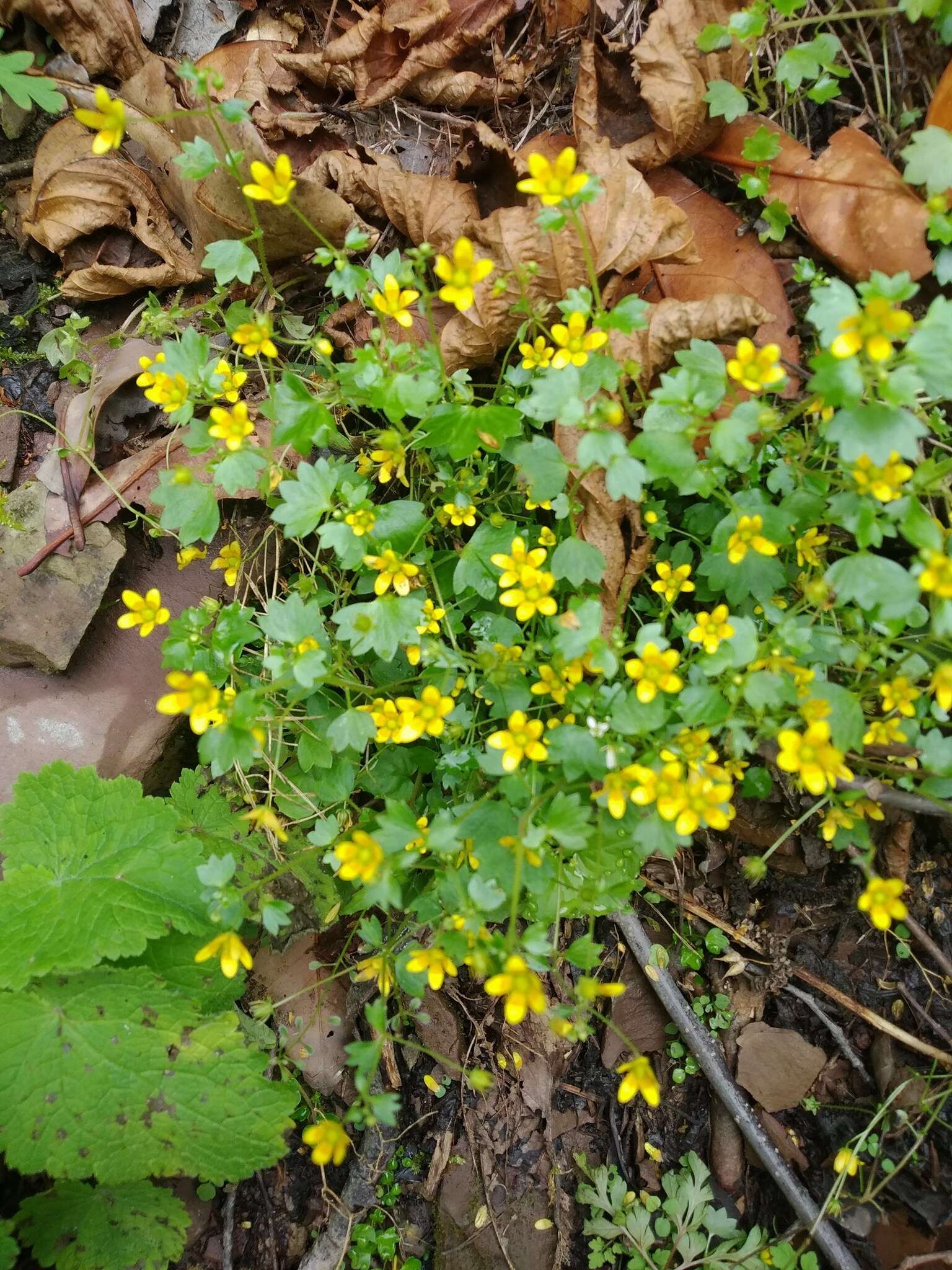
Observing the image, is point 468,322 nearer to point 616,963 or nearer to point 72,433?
point 72,433

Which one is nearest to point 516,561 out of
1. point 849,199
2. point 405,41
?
point 849,199

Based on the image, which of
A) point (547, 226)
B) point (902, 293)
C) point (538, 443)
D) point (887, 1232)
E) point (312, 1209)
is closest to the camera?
point (902, 293)

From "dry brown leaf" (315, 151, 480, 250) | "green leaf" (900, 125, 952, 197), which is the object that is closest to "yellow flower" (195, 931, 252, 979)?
"dry brown leaf" (315, 151, 480, 250)

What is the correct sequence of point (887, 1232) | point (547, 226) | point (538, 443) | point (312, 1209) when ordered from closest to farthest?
point (547, 226)
point (538, 443)
point (887, 1232)
point (312, 1209)

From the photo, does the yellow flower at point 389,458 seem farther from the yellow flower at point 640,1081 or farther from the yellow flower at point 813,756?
the yellow flower at point 640,1081

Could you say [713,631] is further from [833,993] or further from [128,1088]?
[128,1088]

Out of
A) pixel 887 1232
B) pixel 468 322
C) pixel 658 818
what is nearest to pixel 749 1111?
pixel 887 1232
